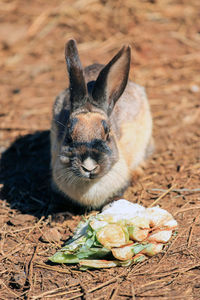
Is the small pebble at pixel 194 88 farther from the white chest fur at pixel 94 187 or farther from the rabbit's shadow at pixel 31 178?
the white chest fur at pixel 94 187

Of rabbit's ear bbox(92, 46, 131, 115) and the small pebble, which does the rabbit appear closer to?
rabbit's ear bbox(92, 46, 131, 115)

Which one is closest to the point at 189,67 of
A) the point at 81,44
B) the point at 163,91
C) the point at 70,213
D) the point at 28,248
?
the point at 163,91

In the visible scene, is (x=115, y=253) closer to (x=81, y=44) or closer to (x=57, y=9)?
(x=81, y=44)

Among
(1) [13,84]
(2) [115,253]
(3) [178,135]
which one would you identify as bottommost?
(1) [13,84]

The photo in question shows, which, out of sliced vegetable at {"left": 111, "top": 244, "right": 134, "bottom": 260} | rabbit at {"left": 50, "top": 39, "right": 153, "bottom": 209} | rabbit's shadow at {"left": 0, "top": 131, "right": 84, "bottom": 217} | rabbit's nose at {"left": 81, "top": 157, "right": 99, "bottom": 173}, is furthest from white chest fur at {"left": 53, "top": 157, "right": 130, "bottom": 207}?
sliced vegetable at {"left": 111, "top": 244, "right": 134, "bottom": 260}

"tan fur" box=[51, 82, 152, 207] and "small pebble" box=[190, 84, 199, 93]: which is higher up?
"tan fur" box=[51, 82, 152, 207]

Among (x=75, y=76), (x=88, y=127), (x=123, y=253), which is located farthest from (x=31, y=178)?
(x=123, y=253)
